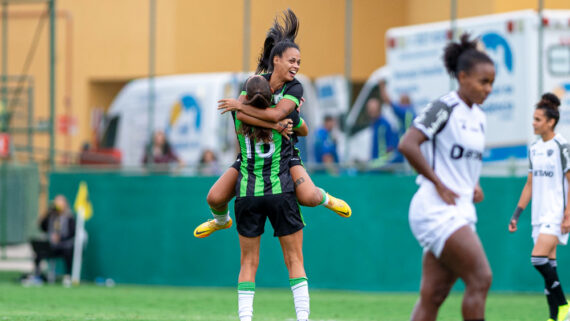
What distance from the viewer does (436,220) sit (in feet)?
20.5

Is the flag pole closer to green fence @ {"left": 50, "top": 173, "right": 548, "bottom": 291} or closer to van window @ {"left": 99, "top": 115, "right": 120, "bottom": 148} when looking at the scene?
green fence @ {"left": 50, "top": 173, "right": 548, "bottom": 291}

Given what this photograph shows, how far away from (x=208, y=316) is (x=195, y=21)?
844 centimetres

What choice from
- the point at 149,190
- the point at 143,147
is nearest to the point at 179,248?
the point at 149,190

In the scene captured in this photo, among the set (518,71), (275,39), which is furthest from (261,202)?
(518,71)

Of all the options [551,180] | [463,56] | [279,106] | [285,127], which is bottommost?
[551,180]

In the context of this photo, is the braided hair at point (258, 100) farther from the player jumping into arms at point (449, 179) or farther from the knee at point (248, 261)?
the player jumping into arms at point (449, 179)

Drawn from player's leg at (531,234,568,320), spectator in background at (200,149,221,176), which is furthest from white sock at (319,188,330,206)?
spectator in background at (200,149,221,176)

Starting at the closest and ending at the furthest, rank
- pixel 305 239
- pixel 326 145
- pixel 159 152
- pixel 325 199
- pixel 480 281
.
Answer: pixel 480 281
pixel 325 199
pixel 305 239
pixel 326 145
pixel 159 152

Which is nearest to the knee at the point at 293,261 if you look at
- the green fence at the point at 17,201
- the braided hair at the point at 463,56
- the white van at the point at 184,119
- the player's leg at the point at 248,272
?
the player's leg at the point at 248,272

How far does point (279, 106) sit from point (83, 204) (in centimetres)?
1102

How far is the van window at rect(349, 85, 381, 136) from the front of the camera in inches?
704

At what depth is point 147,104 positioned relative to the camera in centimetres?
1948

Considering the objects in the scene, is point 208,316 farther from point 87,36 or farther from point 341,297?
point 87,36

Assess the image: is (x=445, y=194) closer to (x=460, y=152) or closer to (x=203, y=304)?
(x=460, y=152)
